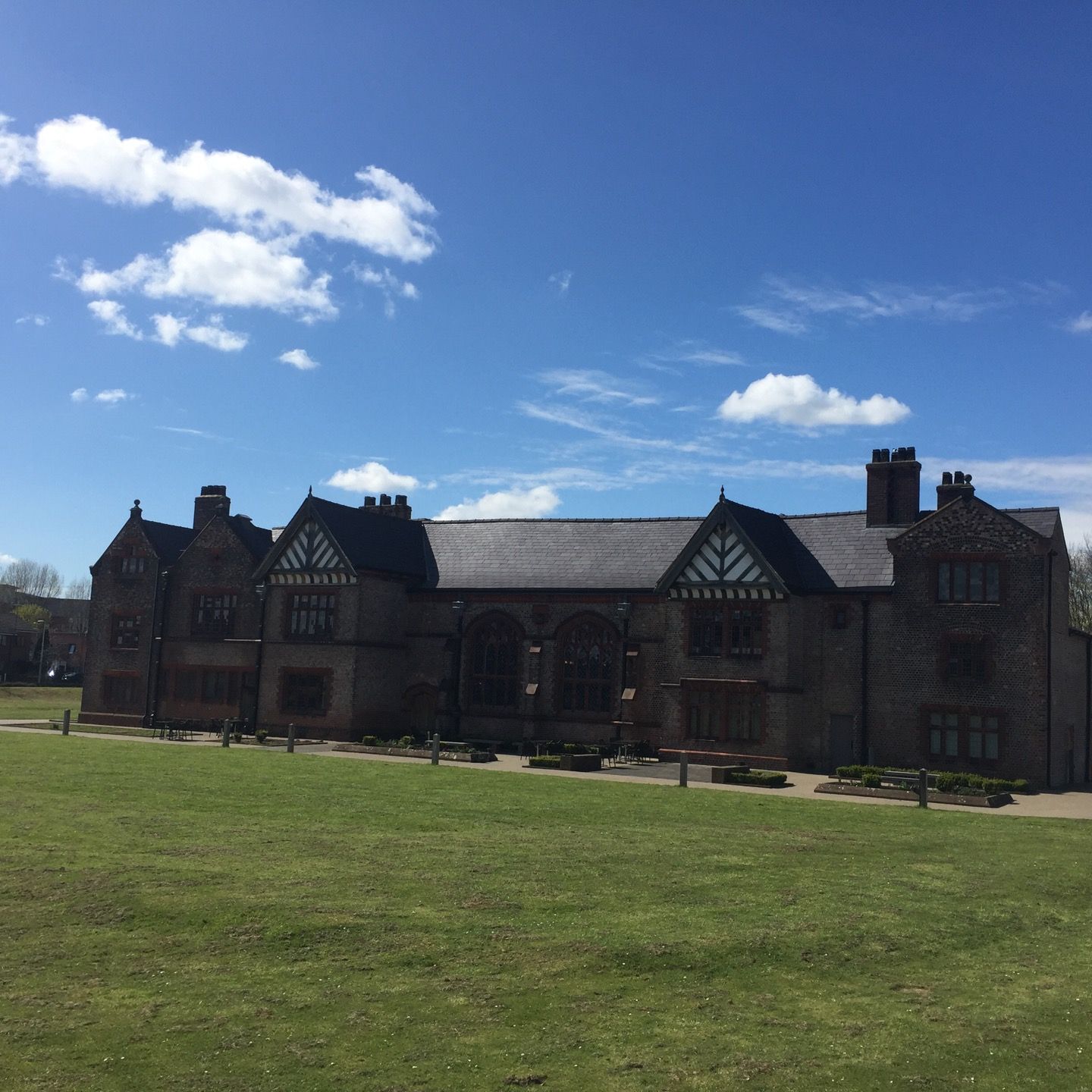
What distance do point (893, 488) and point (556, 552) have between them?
1401cm

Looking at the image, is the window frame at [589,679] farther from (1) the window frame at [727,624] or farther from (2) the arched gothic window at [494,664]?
(1) the window frame at [727,624]

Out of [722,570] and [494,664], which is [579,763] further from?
[494,664]

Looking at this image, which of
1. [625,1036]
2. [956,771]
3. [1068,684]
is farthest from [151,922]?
[1068,684]

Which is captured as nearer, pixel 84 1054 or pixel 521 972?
pixel 84 1054

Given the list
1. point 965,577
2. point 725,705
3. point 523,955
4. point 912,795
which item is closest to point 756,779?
point 912,795

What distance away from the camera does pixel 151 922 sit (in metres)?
13.1

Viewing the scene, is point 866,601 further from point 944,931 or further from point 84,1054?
point 84,1054

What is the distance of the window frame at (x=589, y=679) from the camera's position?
1719 inches

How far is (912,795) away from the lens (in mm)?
30422

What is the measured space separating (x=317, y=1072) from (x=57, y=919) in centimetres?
572

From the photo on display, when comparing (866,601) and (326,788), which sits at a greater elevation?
(866,601)

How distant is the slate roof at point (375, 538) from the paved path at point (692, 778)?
8178 mm

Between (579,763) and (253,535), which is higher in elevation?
(253,535)

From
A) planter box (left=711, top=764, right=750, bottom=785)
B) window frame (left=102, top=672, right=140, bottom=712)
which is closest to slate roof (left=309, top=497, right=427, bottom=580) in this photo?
window frame (left=102, top=672, right=140, bottom=712)
